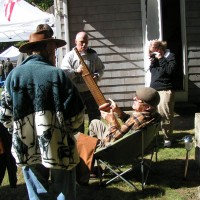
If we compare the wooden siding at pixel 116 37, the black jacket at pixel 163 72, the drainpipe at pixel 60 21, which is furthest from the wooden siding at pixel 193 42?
the black jacket at pixel 163 72

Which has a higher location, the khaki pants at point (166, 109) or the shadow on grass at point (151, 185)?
the khaki pants at point (166, 109)

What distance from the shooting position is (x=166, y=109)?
5.77m

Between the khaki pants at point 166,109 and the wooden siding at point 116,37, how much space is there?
267 centimetres

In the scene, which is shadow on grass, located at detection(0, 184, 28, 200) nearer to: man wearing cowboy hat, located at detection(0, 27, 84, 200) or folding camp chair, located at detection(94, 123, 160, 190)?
folding camp chair, located at detection(94, 123, 160, 190)

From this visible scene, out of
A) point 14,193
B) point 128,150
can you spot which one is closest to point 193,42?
point 128,150

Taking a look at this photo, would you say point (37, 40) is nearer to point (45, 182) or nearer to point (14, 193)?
point (45, 182)

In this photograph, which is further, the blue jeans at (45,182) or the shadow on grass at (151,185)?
the shadow on grass at (151,185)

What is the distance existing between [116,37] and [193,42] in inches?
63.2

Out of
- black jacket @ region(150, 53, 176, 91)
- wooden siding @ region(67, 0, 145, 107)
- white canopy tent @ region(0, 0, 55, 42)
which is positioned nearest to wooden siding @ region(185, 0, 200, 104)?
wooden siding @ region(67, 0, 145, 107)

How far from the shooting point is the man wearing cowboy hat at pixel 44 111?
291 centimetres

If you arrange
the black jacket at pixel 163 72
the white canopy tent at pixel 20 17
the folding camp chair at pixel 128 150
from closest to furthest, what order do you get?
1. the folding camp chair at pixel 128 150
2. the black jacket at pixel 163 72
3. the white canopy tent at pixel 20 17

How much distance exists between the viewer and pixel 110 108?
449cm

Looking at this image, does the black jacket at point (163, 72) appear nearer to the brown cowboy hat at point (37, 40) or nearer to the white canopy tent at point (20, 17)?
the brown cowboy hat at point (37, 40)

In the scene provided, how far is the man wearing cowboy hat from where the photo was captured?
2.91 meters
